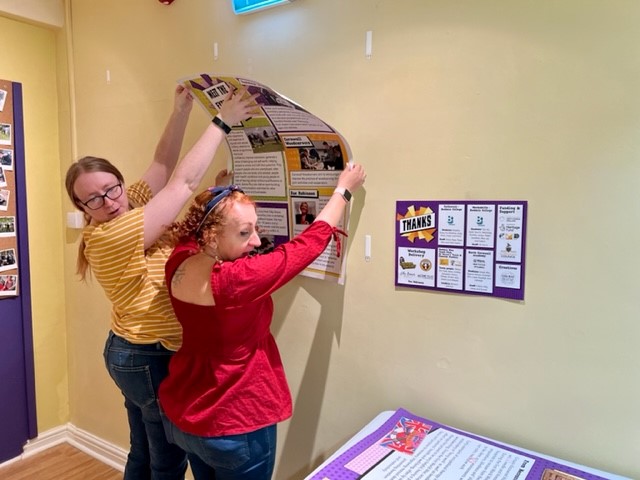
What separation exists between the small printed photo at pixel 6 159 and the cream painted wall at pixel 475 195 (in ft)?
3.76

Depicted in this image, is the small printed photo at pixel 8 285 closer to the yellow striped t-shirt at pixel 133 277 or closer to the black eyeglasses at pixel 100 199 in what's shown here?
the yellow striped t-shirt at pixel 133 277

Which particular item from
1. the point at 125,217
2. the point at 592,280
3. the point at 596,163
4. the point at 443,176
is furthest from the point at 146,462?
the point at 596,163

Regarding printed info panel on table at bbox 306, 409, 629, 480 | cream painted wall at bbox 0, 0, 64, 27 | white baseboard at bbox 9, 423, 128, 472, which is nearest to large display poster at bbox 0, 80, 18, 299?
cream painted wall at bbox 0, 0, 64, 27

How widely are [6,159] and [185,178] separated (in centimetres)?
145

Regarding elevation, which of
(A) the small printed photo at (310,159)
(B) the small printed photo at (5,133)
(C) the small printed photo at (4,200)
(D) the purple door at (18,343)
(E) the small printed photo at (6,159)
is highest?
(B) the small printed photo at (5,133)

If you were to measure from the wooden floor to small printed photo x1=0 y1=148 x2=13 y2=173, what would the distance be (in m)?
1.51

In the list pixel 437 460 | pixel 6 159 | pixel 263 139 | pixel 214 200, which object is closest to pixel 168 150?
pixel 263 139

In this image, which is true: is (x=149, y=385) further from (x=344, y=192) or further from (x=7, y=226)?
(x=7, y=226)

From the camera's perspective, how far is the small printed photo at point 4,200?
225cm

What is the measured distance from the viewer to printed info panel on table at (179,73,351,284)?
1.41 meters

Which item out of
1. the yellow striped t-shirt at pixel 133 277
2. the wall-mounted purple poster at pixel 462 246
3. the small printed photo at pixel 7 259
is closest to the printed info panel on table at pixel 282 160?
the wall-mounted purple poster at pixel 462 246

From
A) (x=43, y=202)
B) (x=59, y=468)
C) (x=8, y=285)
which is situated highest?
(x=43, y=202)

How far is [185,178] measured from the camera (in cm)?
136

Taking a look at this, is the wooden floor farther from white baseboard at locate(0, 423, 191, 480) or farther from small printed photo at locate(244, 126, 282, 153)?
small printed photo at locate(244, 126, 282, 153)
